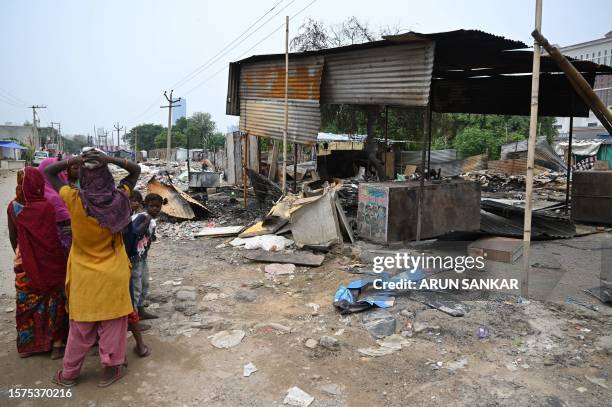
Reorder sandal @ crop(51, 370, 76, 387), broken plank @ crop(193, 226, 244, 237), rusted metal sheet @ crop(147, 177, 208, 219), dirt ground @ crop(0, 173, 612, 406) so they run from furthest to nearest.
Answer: rusted metal sheet @ crop(147, 177, 208, 219) → broken plank @ crop(193, 226, 244, 237) → sandal @ crop(51, 370, 76, 387) → dirt ground @ crop(0, 173, 612, 406)

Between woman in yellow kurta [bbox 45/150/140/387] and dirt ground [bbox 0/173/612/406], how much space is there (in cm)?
29

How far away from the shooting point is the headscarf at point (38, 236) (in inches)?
129

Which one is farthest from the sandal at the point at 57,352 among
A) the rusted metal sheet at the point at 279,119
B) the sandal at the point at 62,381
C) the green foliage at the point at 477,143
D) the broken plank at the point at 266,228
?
the green foliage at the point at 477,143

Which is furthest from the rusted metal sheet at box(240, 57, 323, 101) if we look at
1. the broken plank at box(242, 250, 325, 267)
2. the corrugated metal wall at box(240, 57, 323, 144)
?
the broken plank at box(242, 250, 325, 267)

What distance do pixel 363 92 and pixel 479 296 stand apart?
153 inches

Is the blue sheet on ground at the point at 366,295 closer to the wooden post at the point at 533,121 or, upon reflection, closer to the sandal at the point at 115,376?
the wooden post at the point at 533,121

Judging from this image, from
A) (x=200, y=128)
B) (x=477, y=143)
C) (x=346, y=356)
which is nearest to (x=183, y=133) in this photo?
(x=200, y=128)

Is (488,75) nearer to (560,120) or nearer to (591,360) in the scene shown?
(591,360)

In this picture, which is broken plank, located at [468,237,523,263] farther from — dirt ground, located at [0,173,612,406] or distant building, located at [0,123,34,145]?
distant building, located at [0,123,34,145]

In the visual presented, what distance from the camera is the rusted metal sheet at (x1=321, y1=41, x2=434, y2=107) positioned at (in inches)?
241

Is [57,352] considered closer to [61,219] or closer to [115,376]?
[115,376]

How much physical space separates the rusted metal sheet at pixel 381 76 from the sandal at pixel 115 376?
4.84m

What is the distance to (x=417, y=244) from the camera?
6746 mm

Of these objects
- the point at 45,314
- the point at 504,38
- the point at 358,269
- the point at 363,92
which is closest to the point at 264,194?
the point at 363,92
